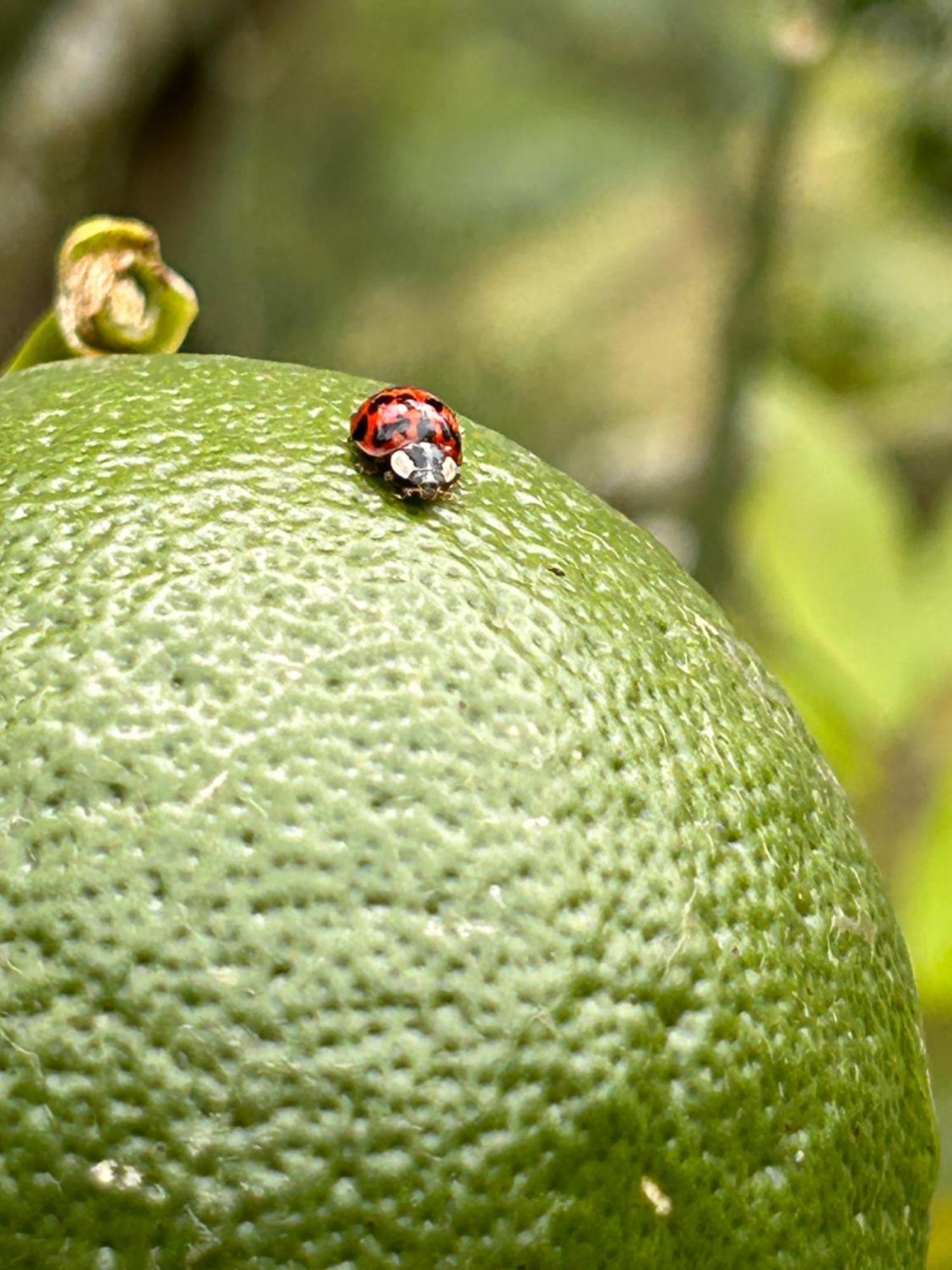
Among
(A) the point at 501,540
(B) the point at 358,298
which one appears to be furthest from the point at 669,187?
(A) the point at 501,540

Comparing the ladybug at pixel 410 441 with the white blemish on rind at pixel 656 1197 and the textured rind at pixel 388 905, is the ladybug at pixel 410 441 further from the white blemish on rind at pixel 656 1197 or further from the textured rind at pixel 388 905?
the white blemish on rind at pixel 656 1197

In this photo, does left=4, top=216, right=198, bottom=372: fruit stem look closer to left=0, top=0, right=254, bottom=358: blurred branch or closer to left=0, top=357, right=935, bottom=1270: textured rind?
left=0, top=357, right=935, bottom=1270: textured rind

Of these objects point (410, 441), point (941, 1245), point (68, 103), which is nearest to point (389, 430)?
point (410, 441)

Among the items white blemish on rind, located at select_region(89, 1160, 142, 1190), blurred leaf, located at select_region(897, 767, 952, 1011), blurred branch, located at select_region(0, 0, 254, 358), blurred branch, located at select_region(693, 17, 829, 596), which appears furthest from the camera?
blurred branch, located at select_region(0, 0, 254, 358)

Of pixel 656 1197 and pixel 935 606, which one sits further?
pixel 935 606

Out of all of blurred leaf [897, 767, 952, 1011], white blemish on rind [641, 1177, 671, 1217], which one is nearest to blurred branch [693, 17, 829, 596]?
blurred leaf [897, 767, 952, 1011]

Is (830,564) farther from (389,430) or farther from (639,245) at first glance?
(639,245)

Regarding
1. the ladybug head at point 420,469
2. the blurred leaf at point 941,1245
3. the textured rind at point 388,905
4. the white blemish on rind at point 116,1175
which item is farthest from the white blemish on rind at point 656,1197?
the blurred leaf at point 941,1245

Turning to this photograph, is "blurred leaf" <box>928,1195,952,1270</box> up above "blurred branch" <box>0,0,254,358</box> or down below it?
below
